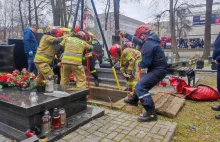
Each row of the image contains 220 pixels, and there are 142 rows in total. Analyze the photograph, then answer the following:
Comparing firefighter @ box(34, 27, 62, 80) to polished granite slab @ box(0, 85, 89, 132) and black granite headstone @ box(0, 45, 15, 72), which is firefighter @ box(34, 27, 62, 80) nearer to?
black granite headstone @ box(0, 45, 15, 72)

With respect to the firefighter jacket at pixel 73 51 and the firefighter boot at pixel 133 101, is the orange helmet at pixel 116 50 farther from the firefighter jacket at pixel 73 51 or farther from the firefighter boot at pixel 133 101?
the firefighter boot at pixel 133 101

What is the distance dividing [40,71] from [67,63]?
3.38 feet

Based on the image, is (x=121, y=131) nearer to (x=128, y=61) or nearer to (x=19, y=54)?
(x=128, y=61)

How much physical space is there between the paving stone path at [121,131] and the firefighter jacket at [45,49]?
2.41 m

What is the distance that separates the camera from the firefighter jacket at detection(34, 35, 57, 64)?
5254mm

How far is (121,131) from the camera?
3.42 meters

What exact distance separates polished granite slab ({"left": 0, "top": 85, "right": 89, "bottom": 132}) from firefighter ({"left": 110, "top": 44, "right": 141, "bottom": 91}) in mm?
2075

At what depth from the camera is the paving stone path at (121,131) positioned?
3.15 meters

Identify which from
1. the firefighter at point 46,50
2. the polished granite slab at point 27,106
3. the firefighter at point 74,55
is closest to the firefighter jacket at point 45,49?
the firefighter at point 46,50

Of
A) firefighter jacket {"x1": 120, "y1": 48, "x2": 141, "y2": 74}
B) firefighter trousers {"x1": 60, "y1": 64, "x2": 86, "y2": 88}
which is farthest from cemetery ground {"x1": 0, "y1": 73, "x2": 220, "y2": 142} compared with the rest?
firefighter jacket {"x1": 120, "y1": 48, "x2": 141, "y2": 74}

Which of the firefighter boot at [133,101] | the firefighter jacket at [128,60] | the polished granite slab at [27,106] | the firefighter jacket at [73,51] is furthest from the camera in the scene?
the firefighter jacket at [128,60]

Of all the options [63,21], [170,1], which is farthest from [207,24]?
[63,21]

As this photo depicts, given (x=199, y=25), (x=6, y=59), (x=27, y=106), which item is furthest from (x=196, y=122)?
(x=199, y=25)

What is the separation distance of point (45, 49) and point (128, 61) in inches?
91.8
